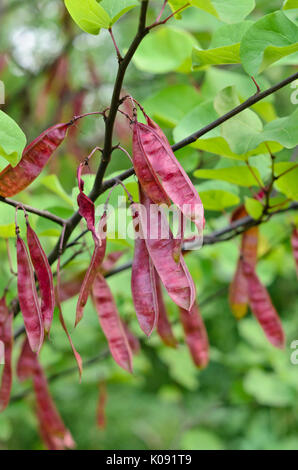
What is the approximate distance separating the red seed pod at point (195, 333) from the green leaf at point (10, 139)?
46cm

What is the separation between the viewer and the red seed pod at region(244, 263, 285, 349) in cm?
91

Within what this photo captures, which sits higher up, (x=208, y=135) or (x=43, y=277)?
(x=208, y=135)

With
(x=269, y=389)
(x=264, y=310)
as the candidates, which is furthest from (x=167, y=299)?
(x=264, y=310)

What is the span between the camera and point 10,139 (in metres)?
0.59

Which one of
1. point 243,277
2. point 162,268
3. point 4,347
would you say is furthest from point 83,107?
point 162,268

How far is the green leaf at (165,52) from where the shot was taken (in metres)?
1.05

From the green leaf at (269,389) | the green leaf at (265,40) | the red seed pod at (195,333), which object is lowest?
the green leaf at (269,389)

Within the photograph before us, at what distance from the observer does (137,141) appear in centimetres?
56

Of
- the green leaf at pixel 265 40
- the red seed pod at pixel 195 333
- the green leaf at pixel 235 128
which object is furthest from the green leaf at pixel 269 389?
the green leaf at pixel 265 40

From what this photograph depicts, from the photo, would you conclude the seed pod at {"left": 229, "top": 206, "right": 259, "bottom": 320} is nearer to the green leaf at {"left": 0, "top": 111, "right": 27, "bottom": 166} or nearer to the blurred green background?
the blurred green background

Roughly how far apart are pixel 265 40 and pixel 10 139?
1.03ft

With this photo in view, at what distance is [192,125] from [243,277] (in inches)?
13.3

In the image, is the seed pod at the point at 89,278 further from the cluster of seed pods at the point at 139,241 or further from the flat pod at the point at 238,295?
the flat pod at the point at 238,295

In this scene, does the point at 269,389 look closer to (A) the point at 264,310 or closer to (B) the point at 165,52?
(A) the point at 264,310
